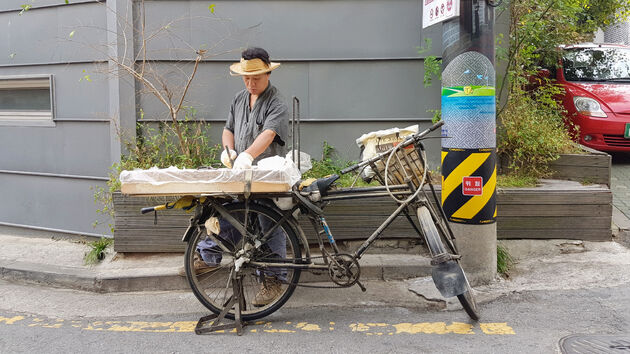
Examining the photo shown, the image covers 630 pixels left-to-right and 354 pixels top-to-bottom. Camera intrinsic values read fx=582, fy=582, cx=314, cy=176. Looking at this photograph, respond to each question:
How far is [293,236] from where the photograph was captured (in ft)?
14.0

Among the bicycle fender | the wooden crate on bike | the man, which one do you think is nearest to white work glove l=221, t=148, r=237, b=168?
the man

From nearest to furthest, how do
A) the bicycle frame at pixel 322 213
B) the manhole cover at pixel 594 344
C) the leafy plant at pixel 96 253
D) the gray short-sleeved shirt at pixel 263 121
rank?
1. the manhole cover at pixel 594 344
2. the bicycle frame at pixel 322 213
3. the gray short-sleeved shirt at pixel 263 121
4. the leafy plant at pixel 96 253

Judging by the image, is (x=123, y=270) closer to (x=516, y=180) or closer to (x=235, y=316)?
(x=235, y=316)

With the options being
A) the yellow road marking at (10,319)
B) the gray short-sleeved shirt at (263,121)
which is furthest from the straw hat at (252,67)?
the yellow road marking at (10,319)

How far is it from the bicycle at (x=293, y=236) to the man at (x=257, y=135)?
0.07 feet

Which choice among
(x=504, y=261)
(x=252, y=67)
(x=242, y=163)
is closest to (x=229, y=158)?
(x=242, y=163)

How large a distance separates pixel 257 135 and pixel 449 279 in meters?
1.80

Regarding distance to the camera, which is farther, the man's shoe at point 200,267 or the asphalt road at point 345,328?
the man's shoe at point 200,267

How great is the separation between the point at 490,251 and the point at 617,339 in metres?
1.23

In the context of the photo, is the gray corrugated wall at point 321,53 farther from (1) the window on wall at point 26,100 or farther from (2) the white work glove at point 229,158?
(2) the white work glove at point 229,158

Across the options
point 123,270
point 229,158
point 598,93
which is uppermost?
point 598,93

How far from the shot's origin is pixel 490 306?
14.6 feet

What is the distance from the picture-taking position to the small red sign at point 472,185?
4.65m

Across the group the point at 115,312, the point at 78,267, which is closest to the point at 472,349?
the point at 115,312
